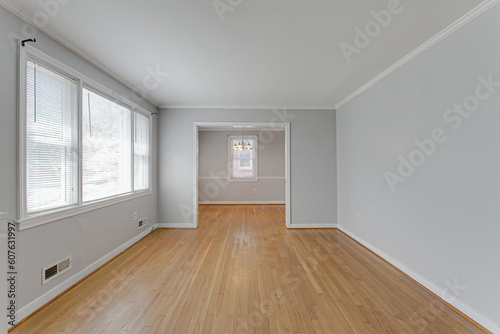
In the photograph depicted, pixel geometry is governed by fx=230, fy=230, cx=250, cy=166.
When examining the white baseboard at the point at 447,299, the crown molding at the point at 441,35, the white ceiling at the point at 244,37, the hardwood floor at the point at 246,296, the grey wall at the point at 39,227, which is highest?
the white ceiling at the point at 244,37

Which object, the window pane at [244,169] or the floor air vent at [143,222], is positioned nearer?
the floor air vent at [143,222]

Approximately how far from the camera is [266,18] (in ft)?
6.56

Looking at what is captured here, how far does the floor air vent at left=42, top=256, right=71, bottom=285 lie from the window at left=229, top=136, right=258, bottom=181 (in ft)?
19.1

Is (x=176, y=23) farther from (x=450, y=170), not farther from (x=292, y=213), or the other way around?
(x=292, y=213)

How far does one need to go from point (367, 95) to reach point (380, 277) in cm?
261

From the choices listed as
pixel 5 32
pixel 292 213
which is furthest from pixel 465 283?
pixel 5 32

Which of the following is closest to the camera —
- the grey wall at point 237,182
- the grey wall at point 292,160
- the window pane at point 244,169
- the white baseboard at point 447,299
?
the white baseboard at point 447,299

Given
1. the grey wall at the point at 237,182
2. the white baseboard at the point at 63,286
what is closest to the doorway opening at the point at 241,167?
the grey wall at the point at 237,182

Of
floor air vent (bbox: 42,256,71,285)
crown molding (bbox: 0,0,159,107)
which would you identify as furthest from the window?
floor air vent (bbox: 42,256,71,285)

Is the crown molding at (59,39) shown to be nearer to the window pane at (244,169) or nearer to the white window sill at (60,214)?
the white window sill at (60,214)

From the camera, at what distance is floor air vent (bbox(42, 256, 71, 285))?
6.97 feet

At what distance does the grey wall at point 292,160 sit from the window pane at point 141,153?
45 cm

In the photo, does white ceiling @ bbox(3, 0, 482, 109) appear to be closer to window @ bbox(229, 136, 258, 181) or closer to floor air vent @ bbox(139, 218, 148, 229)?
floor air vent @ bbox(139, 218, 148, 229)

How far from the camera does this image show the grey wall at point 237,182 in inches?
314
